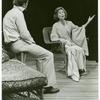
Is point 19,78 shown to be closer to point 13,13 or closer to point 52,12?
point 13,13

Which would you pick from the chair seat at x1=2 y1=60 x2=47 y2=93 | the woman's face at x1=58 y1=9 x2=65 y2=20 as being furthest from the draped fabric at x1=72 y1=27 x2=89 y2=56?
the chair seat at x1=2 y1=60 x2=47 y2=93

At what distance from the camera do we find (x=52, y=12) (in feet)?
14.2

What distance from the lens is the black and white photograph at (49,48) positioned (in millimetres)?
3609

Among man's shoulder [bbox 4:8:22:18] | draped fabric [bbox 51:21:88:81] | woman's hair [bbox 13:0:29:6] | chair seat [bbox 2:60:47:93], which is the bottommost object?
chair seat [bbox 2:60:47:93]

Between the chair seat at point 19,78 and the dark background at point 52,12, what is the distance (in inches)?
17.3

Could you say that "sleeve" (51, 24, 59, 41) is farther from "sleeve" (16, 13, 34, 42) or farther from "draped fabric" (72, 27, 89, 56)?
"sleeve" (16, 13, 34, 42)

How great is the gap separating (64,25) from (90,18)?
1.71ft

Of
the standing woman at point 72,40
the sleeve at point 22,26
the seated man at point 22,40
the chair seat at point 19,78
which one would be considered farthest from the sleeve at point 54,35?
the chair seat at point 19,78

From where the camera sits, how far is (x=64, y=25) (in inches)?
181

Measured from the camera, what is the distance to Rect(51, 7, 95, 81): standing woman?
174 inches

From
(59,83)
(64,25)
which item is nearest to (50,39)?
(64,25)

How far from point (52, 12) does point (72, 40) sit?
1.36 feet

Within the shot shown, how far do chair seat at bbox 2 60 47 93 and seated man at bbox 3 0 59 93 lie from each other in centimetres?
29

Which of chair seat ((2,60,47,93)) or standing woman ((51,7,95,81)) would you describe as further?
standing woman ((51,7,95,81))
